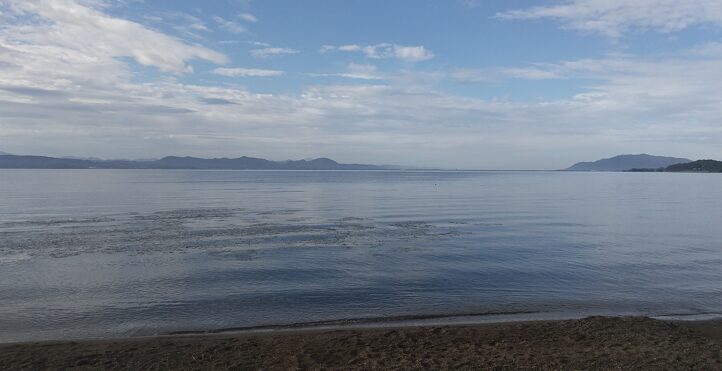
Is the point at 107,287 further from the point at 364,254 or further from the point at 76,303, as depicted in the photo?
the point at 364,254

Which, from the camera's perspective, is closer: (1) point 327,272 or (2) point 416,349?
(2) point 416,349

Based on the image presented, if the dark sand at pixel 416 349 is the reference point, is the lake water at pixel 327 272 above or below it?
below

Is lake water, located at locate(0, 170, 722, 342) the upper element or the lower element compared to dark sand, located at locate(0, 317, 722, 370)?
lower

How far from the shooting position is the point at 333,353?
12.0 m

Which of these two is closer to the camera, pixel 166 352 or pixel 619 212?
pixel 166 352

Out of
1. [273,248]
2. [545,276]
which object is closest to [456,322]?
[545,276]

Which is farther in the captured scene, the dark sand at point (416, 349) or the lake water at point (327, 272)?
the lake water at point (327, 272)

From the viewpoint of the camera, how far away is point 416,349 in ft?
39.9

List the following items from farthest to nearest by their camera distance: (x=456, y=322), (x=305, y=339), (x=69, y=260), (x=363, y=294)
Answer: (x=69, y=260)
(x=363, y=294)
(x=456, y=322)
(x=305, y=339)

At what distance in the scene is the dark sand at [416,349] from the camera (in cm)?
1103

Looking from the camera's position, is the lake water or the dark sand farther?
the lake water

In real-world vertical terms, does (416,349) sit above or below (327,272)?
above

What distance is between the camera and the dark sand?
1103cm

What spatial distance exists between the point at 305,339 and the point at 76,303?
31.3 feet
